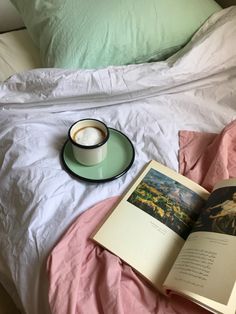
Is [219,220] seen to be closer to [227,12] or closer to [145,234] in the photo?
[145,234]

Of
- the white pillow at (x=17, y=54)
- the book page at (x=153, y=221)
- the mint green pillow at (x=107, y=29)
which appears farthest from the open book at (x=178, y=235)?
the white pillow at (x=17, y=54)

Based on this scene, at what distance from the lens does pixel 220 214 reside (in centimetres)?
71

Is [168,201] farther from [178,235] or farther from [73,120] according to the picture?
[73,120]

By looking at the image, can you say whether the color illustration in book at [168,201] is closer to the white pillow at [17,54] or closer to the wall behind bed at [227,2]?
the white pillow at [17,54]

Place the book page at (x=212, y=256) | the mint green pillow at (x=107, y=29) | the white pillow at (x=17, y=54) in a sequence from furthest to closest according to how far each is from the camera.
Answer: the white pillow at (x=17, y=54), the mint green pillow at (x=107, y=29), the book page at (x=212, y=256)

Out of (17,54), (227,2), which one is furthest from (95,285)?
(227,2)

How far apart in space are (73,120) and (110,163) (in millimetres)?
169

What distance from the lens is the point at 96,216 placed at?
0.76m

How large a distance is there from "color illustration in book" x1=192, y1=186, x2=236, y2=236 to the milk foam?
27 cm

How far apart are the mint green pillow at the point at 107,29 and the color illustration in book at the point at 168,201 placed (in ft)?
1.29

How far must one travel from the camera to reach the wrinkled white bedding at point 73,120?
0.75 m

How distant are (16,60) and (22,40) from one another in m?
0.11

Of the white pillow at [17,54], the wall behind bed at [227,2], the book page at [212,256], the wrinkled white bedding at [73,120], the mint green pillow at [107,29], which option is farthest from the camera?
the wall behind bed at [227,2]

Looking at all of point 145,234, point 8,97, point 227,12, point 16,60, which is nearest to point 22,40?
point 16,60
